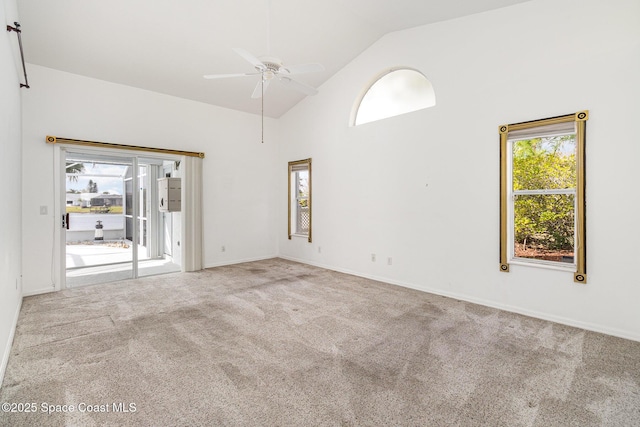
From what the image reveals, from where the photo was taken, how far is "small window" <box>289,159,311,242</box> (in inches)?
255

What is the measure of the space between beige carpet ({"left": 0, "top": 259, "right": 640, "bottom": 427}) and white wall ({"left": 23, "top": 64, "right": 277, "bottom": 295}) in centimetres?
135


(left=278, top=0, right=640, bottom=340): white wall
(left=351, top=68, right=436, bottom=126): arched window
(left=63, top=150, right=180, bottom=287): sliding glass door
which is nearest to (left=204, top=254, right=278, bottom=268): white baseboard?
(left=63, top=150, right=180, bottom=287): sliding glass door

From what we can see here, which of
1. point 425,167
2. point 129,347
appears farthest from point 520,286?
point 129,347

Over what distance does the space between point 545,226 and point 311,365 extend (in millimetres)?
3105

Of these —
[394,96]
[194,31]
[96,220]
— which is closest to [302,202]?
[394,96]

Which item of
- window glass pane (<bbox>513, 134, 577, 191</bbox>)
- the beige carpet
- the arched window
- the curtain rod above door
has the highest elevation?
the arched window

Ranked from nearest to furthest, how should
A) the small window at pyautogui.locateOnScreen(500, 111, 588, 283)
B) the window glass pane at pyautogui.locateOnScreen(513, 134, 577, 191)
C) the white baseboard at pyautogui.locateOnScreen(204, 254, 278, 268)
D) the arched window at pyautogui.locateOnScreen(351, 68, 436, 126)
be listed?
the small window at pyautogui.locateOnScreen(500, 111, 588, 283), the window glass pane at pyautogui.locateOnScreen(513, 134, 577, 191), the arched window at pyautogui.locateOnScreen(351, 68, 436, 126), the white baseboard at pyautogui.locateOnScreen(204, 254, 278, 268)

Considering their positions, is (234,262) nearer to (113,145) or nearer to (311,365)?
(113,145)

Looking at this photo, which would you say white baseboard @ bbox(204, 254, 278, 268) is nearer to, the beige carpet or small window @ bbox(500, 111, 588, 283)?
the beige carpet

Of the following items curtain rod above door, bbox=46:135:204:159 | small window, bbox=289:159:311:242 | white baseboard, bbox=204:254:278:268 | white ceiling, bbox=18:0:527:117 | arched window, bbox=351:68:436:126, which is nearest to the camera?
white ceiling, bbox=18:0:527:117

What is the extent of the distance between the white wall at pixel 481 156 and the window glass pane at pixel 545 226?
0.81 ft

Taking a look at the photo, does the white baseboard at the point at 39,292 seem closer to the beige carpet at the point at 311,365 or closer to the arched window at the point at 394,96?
the beige carpet at the point at 311,365

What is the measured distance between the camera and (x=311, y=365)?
241 centimetres

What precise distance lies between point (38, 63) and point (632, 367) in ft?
24.1
